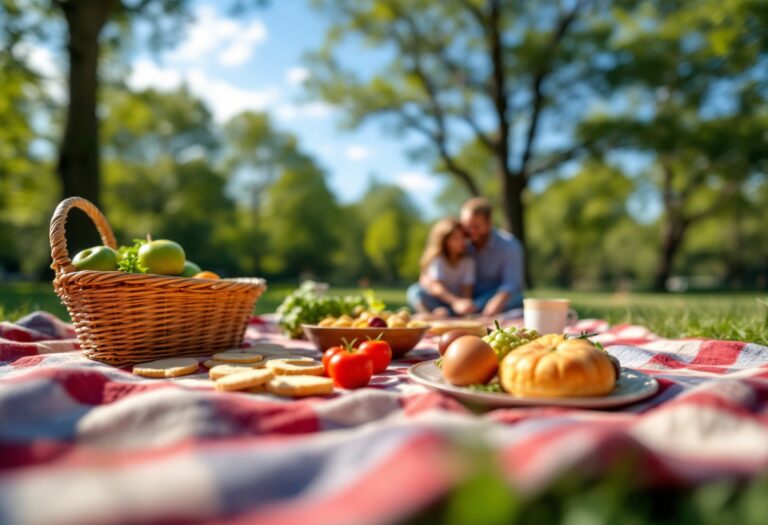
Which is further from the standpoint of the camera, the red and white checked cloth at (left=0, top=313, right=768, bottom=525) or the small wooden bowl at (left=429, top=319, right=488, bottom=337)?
the small wooden bowl at (left=429, top=319, right=488, bottom=337)

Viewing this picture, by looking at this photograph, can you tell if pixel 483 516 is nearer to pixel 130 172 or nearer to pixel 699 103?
pixel 699 103

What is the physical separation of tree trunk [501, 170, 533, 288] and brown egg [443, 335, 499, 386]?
12049mm

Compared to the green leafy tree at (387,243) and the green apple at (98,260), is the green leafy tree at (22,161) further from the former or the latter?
the green leafy tree at (387,243)

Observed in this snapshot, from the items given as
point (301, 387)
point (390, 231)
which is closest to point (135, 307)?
point (301, 387)

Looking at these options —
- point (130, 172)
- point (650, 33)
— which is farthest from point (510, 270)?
point (130, 172)

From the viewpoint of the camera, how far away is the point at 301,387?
1649 mm

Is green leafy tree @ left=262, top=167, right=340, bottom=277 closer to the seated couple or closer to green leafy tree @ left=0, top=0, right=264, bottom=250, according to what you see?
green leafy tree @ left=0, top=0, right=264, bottom=250

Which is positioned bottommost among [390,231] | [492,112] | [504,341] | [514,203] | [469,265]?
[504,341]

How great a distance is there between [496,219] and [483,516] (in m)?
34.2

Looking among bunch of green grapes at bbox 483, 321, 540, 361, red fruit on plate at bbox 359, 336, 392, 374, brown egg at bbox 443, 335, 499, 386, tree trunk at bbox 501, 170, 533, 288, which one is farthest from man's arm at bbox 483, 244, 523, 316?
tree trunk at bbox 501, 170, 533, 288

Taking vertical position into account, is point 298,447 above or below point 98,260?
below

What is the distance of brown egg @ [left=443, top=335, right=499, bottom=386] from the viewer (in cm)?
158

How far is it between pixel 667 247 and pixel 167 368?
21.8 meters

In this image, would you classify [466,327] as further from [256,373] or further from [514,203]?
[514,203]
